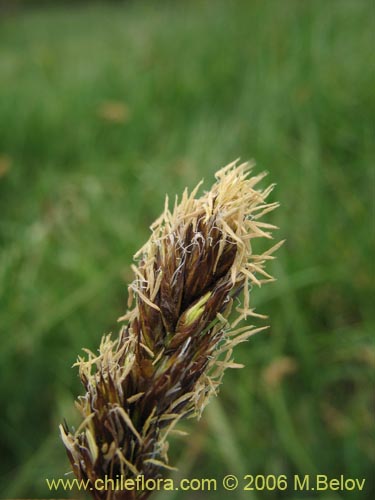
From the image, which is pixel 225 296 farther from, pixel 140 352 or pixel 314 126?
pixel 314 126

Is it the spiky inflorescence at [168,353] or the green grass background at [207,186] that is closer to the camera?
the spiky inflorescence at [168,353]

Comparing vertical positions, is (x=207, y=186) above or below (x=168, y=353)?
above

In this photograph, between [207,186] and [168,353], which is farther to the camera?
[207,186]

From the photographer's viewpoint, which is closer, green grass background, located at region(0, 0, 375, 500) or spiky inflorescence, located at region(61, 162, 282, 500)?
spiky inflorescence, located at region(61, 162, 282, 500)
